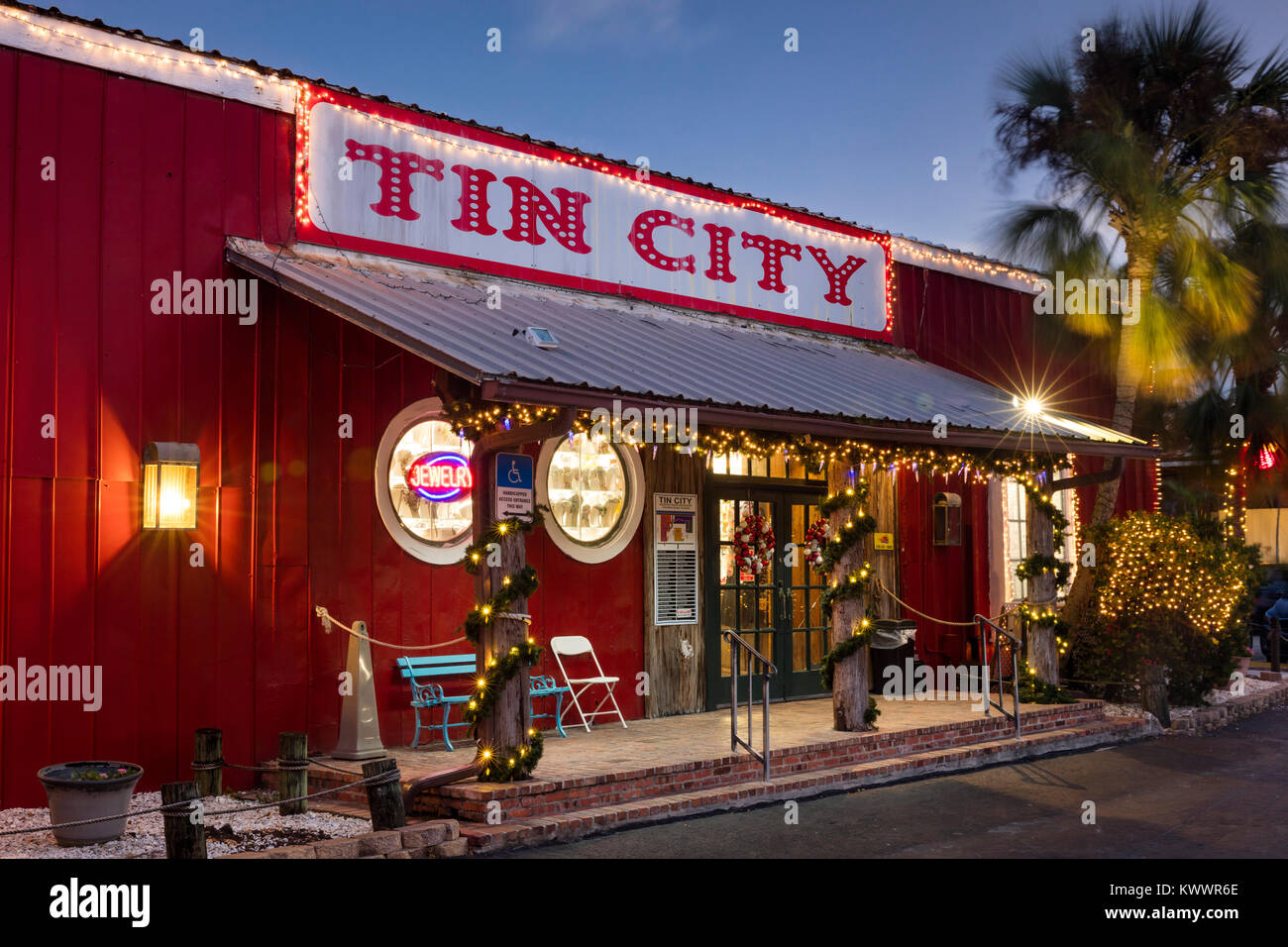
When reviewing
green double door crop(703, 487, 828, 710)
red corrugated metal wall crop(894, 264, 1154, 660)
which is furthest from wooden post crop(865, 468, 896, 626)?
green double door crop(703, 487, 828, 710)

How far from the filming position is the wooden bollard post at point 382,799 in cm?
641

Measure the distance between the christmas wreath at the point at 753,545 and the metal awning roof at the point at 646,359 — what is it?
1636 millimetres

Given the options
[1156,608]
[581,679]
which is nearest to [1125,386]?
[1156,608]

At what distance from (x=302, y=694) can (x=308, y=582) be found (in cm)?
80

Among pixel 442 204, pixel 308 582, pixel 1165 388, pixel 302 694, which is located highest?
pixel 442 204

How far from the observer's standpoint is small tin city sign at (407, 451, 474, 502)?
927cm

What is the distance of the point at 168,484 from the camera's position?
7.64 meters

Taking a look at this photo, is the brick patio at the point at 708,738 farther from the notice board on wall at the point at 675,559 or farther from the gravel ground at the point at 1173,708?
the notice board on wall at the point at 675,559

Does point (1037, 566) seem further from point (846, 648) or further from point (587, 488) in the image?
point (587, 488)

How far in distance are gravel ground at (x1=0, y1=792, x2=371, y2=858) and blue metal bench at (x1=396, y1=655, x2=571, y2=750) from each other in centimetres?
163

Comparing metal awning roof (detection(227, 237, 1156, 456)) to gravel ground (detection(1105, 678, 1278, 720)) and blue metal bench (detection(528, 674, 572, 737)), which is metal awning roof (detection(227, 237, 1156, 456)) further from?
gravel ground (detection(1105, 678, 1278, 720))
